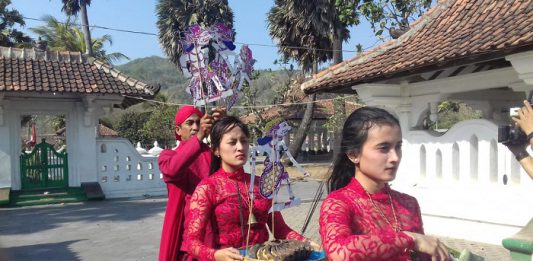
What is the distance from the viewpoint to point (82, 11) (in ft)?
68.0

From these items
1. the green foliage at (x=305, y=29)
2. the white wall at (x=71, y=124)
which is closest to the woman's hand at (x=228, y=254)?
the white wall at (x=71, y=124)

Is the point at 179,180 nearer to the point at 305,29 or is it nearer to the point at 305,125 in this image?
the point at 305,125

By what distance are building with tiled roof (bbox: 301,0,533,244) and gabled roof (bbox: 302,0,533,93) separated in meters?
0.01

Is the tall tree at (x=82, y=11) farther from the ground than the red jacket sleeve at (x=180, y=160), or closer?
farther from the ground

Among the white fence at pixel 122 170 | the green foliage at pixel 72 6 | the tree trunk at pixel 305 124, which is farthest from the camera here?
the green foliage at pixel 72 6

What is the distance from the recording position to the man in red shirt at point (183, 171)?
2.53 metres

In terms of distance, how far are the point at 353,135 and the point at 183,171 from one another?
1137 mm

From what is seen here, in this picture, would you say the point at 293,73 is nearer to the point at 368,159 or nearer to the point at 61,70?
the point at 61,70

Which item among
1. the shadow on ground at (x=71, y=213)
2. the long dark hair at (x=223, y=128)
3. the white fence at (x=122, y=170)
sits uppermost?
the long dark hair at (x=223, y=128)

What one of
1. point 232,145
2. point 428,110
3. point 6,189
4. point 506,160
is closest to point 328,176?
point 232,145

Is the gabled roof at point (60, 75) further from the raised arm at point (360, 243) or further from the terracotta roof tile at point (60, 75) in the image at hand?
the raised arm at point (360, 243)

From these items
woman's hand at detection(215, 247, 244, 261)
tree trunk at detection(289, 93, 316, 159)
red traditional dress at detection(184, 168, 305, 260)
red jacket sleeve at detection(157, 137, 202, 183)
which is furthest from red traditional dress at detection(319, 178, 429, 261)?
tree trunk at detection(289, 93, 316, 159)

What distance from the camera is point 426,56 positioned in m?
5.89

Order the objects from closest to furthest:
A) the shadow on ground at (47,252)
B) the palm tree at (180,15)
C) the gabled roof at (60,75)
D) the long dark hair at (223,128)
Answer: the long dark hair at (223,128) < the shadow on ground at (47,252) < the gabled roof at (60,75) < the palm tree at (180,15)
